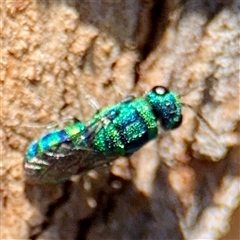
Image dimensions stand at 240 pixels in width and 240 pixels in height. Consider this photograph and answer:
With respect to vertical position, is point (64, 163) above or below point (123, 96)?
below

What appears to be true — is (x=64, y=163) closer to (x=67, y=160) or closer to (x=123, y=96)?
(x=67, y=160)

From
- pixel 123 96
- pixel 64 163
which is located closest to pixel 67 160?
pixel 64 163

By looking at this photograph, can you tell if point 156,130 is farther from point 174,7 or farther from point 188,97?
point 174,7
